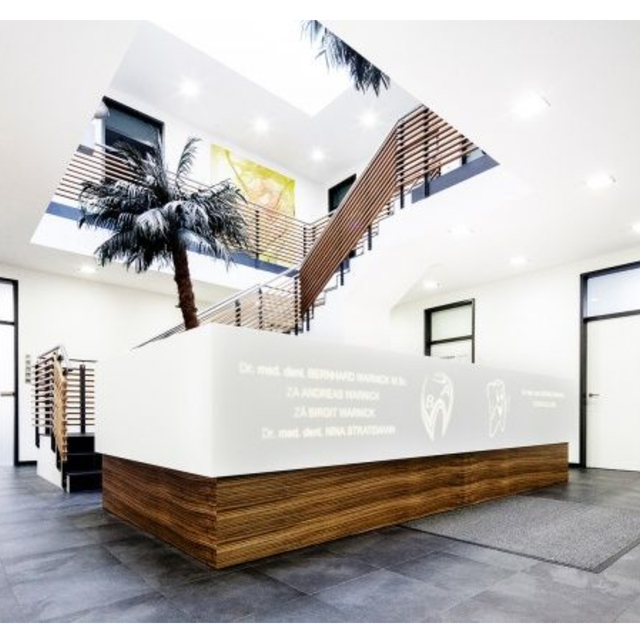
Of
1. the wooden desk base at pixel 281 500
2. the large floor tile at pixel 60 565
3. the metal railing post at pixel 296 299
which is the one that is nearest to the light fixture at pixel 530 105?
the wooden desk base at pixel 281 500

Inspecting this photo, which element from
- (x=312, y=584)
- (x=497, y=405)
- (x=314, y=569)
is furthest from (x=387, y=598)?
(x=497, y=405)

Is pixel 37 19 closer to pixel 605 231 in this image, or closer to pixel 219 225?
pixel 219 225

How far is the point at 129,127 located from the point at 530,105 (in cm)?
745

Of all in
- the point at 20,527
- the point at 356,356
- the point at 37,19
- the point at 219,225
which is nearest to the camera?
the point at 37,19

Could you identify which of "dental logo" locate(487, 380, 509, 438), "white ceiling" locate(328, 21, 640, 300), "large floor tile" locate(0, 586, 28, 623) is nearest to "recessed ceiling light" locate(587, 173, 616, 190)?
"white ceiling" locate(328, 21, 640, 300)

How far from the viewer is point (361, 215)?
618 cm

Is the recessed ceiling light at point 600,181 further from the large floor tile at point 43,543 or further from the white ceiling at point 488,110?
the large floor tile at point 43,543

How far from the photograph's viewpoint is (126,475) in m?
3.70

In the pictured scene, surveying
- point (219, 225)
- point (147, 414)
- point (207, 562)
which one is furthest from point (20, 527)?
point (219, 225)

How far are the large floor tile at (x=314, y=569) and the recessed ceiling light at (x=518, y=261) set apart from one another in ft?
18.2

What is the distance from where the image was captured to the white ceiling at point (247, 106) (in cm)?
775

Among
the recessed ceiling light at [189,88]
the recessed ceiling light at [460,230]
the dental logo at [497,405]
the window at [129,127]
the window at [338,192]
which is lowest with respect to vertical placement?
the dental logo at [497,405]
